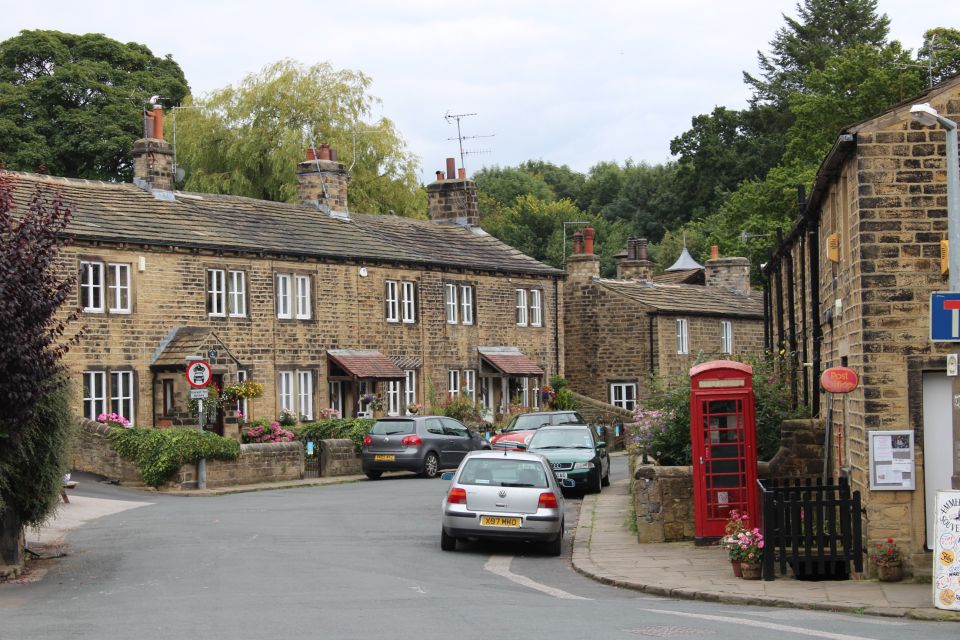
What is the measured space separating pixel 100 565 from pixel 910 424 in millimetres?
10323

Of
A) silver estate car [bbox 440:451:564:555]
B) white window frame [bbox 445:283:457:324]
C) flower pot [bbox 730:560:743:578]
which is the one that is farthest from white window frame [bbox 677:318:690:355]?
flower pot [bbox 730:560:743:578]

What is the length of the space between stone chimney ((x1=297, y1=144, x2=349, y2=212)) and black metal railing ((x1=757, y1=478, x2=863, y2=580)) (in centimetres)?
3027

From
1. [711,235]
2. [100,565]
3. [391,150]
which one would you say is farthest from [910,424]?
[711,235]

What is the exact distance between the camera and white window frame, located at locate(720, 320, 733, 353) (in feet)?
178

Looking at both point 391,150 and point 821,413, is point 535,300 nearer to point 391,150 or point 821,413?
point 391,150

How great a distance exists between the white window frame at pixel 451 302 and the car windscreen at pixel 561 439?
16682 millimetres

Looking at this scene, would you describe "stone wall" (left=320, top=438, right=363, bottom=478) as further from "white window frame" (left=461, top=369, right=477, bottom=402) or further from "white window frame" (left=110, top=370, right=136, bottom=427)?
"white window frame" (left=461, top=369, right=477, bottom=402)

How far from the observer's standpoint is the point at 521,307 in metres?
47.5

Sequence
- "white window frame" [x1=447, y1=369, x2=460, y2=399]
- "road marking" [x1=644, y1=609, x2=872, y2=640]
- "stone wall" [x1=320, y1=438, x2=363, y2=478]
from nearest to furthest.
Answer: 1. "road marking" [x1=644, y1=609, x2=872, y2=640]
2. "stone wall" [x1=320, y1=438, x2=363, y2=478]
3. "white window frame" [x1=447, y1=369, x2=460, y2=399]

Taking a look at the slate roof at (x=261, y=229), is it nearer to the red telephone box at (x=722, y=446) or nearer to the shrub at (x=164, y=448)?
the shrub at (x=164, y=448)

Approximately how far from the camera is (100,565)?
1708 centimetres

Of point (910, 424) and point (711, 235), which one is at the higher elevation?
point (711, 235)

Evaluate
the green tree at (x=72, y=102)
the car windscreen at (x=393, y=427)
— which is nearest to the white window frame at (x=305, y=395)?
the car windscreen at (x=393, y=427)

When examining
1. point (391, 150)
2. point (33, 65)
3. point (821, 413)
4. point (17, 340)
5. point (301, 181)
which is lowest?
point (821, 413)
